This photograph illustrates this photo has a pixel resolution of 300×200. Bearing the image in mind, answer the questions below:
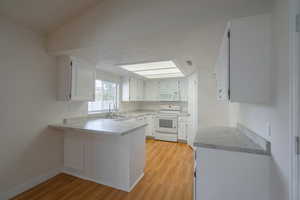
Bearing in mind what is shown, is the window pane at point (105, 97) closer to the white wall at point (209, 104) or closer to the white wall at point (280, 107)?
the white wall at point (209, 104)

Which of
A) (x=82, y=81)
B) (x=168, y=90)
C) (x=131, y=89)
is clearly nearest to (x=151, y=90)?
(x=168, y=90)

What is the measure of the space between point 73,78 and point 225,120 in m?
3.29

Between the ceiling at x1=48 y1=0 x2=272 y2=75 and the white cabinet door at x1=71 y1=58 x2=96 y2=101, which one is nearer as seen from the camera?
the ceiling at x1=48 y1=0 x2=272 y2=75

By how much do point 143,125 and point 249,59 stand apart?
1.74 meters

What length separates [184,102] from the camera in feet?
16.5

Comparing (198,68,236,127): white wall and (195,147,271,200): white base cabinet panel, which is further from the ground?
(198,68,236,127): white wall

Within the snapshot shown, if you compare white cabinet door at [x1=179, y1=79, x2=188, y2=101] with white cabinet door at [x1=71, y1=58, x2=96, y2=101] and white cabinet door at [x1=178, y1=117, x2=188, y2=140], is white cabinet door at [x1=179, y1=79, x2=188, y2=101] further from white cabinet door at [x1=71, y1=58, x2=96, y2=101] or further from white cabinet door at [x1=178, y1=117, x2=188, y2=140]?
white cabinet door at [x1=71, y1=58, x2=96, y2=101]

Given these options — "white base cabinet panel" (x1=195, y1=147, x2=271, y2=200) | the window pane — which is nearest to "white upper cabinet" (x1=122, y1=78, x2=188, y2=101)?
the window pane

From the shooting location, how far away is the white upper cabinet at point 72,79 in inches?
92.8

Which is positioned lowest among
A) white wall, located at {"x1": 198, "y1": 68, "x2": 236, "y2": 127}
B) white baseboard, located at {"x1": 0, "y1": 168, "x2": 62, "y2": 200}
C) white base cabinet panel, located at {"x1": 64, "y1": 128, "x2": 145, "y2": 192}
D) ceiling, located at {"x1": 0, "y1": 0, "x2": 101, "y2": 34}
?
white baseboard, located at {"x1": 0, "y1": 168, "x2": 62, "y2": 200}

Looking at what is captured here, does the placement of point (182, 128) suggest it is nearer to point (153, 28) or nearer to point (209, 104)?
point (209, 104)

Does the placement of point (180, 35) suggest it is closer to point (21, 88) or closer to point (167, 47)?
point (167, 47)

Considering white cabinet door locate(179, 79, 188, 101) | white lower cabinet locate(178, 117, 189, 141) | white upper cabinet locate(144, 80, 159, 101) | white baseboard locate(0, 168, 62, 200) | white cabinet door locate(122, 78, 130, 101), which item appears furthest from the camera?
white upper cabinet locate(144, 80, 159, 101)

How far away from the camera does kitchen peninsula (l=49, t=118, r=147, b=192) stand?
200 cm
